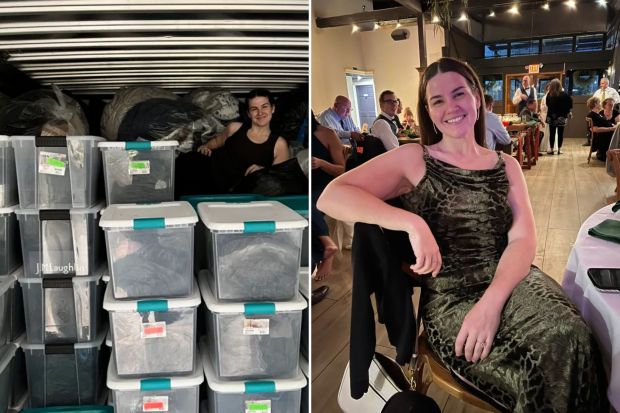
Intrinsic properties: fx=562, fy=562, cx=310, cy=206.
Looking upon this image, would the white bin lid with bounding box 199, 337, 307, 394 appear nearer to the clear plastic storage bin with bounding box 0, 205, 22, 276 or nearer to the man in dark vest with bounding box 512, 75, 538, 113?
the clear plastic storage bin with bounding box 0, 205, 22, 276

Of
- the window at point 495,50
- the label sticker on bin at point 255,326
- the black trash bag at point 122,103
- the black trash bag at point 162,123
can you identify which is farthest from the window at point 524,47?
the black trash bag at point 122,103

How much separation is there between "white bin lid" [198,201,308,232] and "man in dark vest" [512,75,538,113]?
871 millimetres

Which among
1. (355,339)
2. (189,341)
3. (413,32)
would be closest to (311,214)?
(355,339)

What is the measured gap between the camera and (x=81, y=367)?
2434 mm

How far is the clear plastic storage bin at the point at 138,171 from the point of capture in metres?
2.37

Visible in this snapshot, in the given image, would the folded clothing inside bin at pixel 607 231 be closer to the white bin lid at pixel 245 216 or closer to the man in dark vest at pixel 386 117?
the man in dark vest at pixel 386 117

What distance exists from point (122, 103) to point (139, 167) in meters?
0.36

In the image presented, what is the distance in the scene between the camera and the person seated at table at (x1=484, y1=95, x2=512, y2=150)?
132 centimetres

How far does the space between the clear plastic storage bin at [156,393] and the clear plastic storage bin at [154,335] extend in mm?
40

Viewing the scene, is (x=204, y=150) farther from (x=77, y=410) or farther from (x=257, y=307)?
(x=77, y=410)

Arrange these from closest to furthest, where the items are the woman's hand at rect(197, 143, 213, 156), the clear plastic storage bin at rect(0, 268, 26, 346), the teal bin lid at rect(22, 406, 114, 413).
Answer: the teal bin lid at rect(22, 406, 114, 413)
the clear plastic storage bin at rect(0, 268, 26, 346)
the woman's hand at rect(197, 143, 213, 156)

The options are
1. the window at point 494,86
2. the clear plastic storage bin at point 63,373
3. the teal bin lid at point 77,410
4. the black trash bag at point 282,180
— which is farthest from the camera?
the black trash bag at point 282,180

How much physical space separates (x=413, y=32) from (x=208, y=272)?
138 cm

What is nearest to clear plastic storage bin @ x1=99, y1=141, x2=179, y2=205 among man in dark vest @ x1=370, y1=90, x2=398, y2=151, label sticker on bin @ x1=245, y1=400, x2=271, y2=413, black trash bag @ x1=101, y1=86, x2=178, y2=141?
black trash bag @ x1=101, y1=86, x2=178, y2=141
